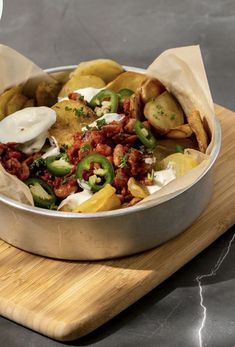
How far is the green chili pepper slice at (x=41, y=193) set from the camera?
10.4 ft

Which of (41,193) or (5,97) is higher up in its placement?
(5,97)

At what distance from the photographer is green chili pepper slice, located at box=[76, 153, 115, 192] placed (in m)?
3.18

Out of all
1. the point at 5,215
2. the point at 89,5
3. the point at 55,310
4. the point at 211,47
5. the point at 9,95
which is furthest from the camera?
the point at 89,5

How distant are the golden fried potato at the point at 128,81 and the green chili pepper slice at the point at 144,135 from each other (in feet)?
0.87

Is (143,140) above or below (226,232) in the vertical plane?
above

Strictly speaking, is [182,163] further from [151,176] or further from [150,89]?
[150,89]

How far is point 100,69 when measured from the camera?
11.9 feet

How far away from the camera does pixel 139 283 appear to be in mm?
2992

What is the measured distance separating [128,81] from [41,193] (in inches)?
23.5

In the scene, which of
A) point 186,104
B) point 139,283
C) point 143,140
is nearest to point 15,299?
point 139,283

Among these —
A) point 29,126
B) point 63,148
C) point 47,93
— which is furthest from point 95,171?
point 47,93

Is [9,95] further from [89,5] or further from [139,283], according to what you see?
[89,5]

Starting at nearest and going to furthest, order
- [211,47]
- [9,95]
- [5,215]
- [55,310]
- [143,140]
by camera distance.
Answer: [55,310] < [5,215] < [143,140] < [9,95] < [211,47]

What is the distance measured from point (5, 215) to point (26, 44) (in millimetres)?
1433
